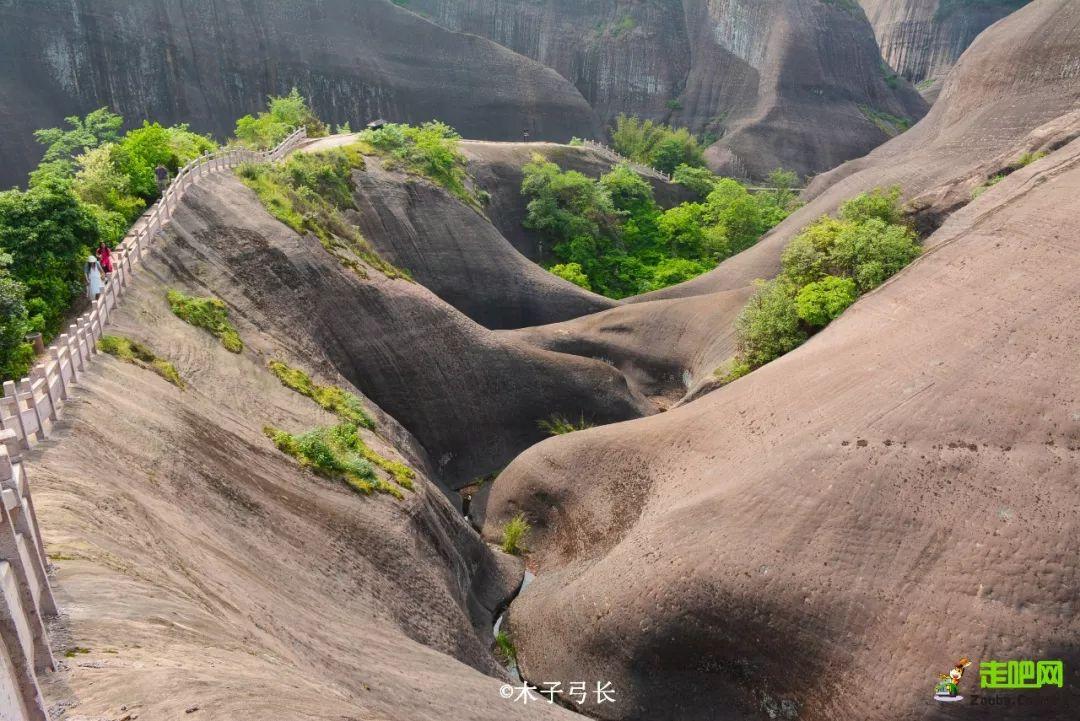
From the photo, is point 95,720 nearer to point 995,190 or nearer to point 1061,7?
point 995,190

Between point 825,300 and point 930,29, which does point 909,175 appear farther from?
point 930,29

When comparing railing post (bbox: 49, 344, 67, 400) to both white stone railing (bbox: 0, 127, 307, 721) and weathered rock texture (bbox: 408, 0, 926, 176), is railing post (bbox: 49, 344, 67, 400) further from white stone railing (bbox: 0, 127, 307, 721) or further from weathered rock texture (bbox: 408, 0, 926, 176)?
weathered rock texture (bbox: 408, 0, 926, 176)

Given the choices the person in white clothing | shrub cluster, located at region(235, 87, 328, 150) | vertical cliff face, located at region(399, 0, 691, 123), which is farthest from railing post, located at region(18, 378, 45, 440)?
vertical cliff face, located at region(399, 0, 691, 123)

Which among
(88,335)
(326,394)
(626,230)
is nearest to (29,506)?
(88,335)

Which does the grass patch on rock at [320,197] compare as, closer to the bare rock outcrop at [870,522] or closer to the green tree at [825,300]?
the bare rock outcrop at [870,522]

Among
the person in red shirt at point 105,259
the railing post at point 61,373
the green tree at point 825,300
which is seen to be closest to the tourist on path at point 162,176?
the person in red shirt at point 105,259
